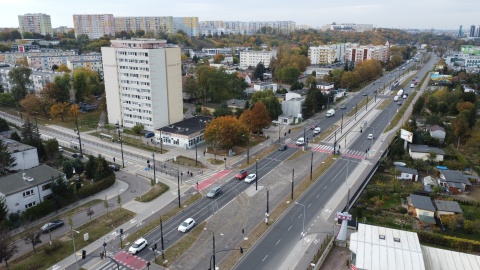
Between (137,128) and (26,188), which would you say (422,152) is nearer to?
(137,128)

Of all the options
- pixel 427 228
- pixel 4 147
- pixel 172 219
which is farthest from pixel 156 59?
pixel 427 228

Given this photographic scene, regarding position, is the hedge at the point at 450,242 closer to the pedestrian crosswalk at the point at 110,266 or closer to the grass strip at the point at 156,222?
the grass strip at the point at 156,222

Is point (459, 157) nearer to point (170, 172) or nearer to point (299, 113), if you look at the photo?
point (299, 113)

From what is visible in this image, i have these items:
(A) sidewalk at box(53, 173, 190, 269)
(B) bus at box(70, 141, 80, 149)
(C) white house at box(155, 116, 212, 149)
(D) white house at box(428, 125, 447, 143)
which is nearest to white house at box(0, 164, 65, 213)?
(A) sidewalk at box(53, 173, 190, 269)

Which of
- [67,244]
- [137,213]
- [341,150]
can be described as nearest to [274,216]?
[137,213]

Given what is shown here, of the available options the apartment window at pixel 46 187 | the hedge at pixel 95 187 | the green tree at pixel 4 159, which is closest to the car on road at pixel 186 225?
the hedge at pixel 95 187

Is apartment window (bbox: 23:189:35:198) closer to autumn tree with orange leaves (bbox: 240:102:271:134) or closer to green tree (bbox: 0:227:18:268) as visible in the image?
green tree (bbox: 0:227:18:268)
